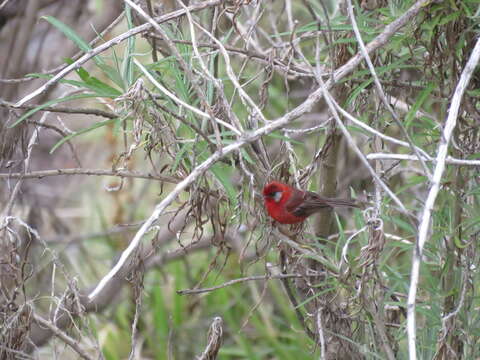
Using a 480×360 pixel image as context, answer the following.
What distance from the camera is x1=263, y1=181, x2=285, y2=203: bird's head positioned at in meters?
2.35

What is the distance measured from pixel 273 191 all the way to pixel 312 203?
23 cm

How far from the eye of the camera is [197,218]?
2.29 meters

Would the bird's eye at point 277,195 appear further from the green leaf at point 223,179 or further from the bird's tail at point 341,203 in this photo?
the bird's tail at point 341,203

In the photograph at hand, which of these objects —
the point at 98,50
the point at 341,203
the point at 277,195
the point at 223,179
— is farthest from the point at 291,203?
the point at 98,50

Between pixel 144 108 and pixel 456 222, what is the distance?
2.99 feet

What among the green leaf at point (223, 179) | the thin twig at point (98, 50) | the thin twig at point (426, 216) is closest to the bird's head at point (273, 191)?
the green leaf at point (223, 179)

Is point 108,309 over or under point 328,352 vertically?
under

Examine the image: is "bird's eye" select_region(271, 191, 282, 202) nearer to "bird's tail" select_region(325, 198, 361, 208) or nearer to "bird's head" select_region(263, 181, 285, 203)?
"bird's head" select_region(263, 181, 285, 203)

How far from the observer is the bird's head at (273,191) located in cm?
235

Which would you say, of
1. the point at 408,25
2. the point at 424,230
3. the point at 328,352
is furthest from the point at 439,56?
the point at 328,352

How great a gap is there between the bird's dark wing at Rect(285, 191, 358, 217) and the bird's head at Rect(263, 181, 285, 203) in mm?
55

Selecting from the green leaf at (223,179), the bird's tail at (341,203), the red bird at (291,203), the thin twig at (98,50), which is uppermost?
the thin twig at (98,50)

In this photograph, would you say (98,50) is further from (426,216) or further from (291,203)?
(426,216)

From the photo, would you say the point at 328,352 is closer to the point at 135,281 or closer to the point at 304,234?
the point at 304,234
